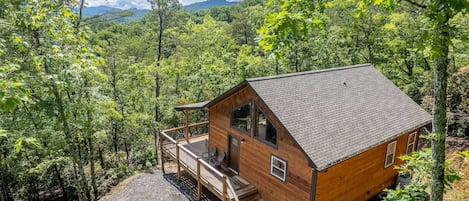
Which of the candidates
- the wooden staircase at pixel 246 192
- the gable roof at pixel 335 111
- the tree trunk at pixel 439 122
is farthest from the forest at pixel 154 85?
the tree trunk at pixel 439 122

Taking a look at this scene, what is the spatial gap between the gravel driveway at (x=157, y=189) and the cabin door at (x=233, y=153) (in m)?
1.45

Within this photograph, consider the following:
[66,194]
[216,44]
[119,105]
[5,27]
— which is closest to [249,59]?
[216,44]

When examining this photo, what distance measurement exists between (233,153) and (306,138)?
402 centimetres

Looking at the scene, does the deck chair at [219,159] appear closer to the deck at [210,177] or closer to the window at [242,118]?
the deck at [210,177]

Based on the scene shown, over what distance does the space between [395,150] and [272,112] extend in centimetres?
567

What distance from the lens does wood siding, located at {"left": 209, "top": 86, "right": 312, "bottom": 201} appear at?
356 inches

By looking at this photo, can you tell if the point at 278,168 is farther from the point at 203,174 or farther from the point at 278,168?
the point at 203,174

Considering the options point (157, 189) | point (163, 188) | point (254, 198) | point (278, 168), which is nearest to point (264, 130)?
point (278, 168)

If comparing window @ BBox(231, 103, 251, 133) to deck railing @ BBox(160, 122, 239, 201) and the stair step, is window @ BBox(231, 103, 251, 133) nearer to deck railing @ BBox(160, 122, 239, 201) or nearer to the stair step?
deck railing @ BBox(160, 122, 239, 201)

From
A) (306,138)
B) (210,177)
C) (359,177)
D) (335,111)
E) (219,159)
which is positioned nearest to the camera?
(306,138)

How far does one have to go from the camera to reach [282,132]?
372 inches

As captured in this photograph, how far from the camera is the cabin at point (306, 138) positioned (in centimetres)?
907

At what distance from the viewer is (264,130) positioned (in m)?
10.3

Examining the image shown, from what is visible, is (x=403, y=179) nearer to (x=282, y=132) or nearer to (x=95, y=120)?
(x=282, y=132)
